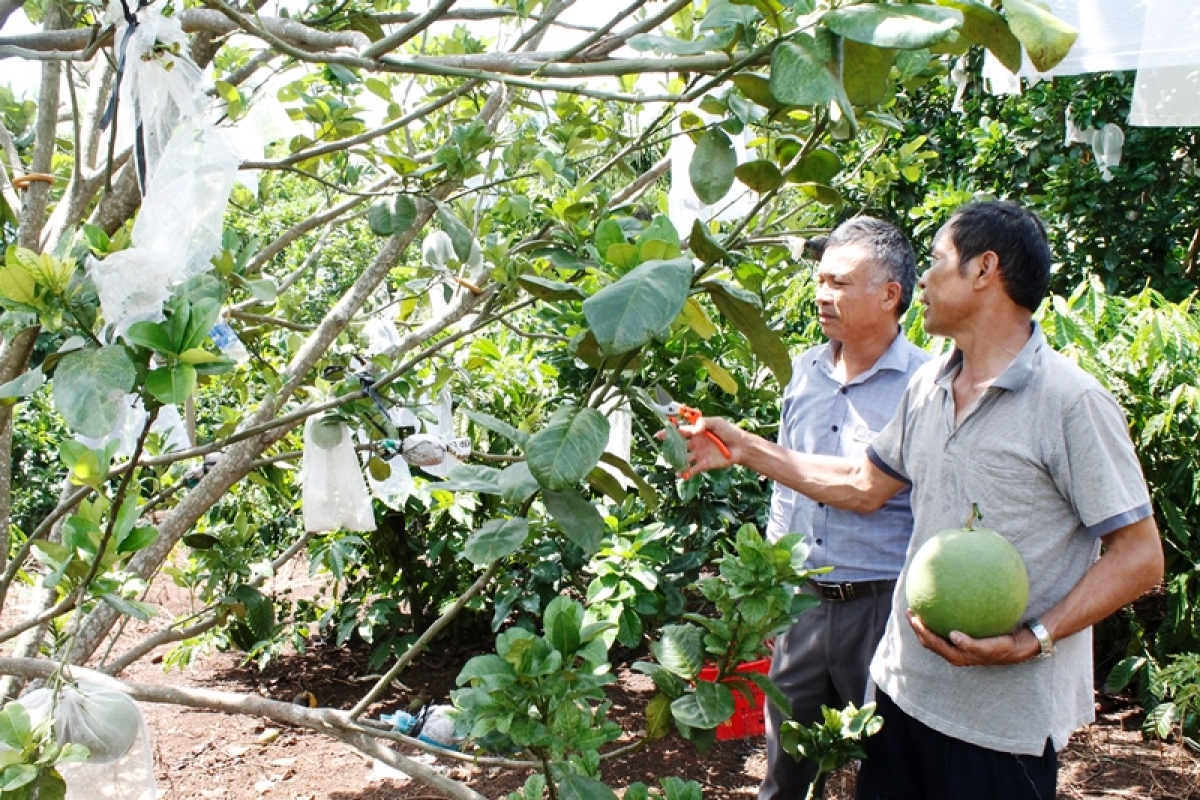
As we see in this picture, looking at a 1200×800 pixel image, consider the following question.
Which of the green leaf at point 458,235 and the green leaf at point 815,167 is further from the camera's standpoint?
the green leaf at point 458,235

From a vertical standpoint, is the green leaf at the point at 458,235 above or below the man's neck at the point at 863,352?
above

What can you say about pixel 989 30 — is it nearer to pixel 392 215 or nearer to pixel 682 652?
pixel 682 652

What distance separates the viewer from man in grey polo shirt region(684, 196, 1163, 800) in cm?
173

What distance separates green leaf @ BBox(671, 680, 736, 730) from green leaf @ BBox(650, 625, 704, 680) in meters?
0.03

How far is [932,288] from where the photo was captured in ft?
6.31

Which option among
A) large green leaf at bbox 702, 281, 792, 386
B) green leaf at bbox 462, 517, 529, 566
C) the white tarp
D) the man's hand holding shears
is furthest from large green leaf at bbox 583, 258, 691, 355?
the white tarp

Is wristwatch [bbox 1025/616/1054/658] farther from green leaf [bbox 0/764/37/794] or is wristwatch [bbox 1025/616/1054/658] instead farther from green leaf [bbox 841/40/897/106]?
green leaf [bbox 0/764/37/794]

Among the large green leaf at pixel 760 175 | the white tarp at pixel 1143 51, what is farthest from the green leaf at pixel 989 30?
the white tarp at pixel 1143 51

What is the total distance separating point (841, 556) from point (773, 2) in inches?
65.8

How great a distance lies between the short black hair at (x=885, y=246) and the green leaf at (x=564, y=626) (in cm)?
153

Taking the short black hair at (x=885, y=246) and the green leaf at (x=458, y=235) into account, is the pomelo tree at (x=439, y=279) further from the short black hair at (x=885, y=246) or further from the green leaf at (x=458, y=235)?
the short black hair at (x=885, y=246)

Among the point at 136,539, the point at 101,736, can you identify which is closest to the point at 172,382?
the point at 136,539

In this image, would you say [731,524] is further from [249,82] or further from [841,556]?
[249,82]

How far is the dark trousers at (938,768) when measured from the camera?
1820 mm
